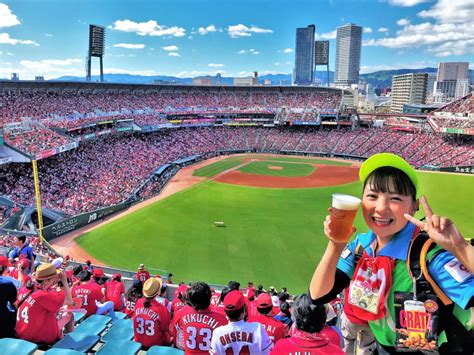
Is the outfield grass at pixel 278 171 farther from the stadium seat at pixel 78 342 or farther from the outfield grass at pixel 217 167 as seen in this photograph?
the stadium seat at pixel 78 342

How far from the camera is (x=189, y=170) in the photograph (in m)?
47.4

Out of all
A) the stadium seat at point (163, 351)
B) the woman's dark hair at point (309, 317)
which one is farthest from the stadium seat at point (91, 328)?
the woman's dark hair at point (309, 317)

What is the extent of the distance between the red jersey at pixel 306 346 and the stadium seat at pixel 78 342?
4.02 m

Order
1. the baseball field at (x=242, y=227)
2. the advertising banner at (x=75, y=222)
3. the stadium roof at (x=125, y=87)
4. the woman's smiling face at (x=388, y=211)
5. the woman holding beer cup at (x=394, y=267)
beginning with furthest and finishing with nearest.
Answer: the stadium roof at (x=125, y=87)
the advertising banner at (x=75, y=222)
the baseball field at (x=242, y=227)
the woman's smiling face at (x=388, y=211)
the woman holding beer cup at (x=394, y=267)

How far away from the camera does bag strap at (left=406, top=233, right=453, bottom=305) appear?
243cm

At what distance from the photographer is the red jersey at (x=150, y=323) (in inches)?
232

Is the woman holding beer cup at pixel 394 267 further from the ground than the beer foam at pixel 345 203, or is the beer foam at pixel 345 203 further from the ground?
the beer foam at pixel 345 203

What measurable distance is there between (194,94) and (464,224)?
56.9 metres

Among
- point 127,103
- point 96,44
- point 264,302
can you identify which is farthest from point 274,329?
point 96,44

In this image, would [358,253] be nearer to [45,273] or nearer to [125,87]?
[45,273]

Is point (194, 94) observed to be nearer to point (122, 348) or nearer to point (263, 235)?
point (263, 235)

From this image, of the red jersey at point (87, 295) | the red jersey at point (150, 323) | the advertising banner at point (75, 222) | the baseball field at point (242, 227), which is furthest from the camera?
the advertising banner at point (75, 222)

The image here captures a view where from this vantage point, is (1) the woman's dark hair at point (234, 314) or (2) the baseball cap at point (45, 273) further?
(2) the baseball cap at point (45, 273)

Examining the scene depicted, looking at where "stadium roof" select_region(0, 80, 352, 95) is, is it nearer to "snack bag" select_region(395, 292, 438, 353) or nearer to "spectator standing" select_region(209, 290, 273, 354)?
"spectator standing" select_region(209, 290, 273, 354)
